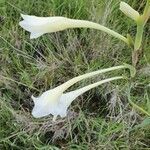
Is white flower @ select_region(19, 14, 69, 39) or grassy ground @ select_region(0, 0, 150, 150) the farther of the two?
grassy ground @ select_region(0, 0, 150, 150)

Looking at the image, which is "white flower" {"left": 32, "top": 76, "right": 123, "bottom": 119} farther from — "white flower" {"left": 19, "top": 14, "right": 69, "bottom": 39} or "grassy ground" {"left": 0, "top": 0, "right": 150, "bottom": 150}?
"grassy ground" {"left": 0, "top": 0, "right": 150, "bottom": 150}

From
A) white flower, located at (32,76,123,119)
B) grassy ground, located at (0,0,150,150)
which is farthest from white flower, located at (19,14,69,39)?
grassy ground, located at (0,0,150,150)

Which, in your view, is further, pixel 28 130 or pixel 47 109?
pixel 28 130

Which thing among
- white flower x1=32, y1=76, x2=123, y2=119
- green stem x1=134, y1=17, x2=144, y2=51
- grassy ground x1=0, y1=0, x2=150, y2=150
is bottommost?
grassy ground x1=0, y1=0, x2=150, y2=150

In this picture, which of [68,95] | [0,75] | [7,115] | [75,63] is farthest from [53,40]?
[68,95]

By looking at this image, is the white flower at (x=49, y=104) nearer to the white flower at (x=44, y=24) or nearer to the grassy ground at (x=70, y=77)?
the white flower at (x=44, y=24)

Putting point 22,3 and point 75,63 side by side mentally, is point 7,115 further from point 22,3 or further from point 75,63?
point 22,3

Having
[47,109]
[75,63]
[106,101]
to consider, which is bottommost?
[106,101]

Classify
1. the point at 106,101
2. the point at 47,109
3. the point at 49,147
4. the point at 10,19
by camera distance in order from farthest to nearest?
the point at 10,19 → the point at 106,101 → the point at 49,147 → the point at 47,109
